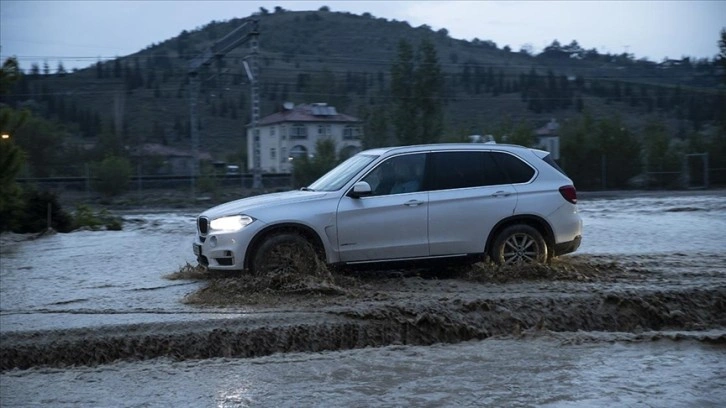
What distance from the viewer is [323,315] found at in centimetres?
848

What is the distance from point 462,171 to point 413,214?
0.97 m

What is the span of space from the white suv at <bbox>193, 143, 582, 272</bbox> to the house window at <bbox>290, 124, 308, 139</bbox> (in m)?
55.1

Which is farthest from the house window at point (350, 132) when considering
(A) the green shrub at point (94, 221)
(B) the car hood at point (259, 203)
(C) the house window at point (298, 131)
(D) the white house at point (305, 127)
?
(B) the car hood at point (259, 203)

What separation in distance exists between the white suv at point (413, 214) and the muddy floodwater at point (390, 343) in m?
0.41

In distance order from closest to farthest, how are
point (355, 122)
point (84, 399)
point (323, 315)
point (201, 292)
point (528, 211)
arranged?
point (84, 399), point (323, 315), point (201, 292), point (528, 211), point (355, 122)

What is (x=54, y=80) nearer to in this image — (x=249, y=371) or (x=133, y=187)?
(x=133, y=187)

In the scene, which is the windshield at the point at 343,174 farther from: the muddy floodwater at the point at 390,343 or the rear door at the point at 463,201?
the muddy floodwater at the point at 390,343

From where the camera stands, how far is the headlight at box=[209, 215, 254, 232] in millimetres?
9695

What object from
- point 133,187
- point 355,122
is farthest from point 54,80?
point 133,187

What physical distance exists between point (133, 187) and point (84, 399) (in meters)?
37.9

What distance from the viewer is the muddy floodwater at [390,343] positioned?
6.70 meters

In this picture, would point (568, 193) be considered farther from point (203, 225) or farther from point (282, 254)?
point (203, 225)

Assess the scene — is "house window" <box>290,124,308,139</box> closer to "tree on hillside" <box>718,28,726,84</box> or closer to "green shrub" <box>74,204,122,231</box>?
"tree on hillside" <box>718,28,726,84</box>

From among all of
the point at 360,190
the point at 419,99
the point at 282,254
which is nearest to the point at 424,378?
the point at 282,254
